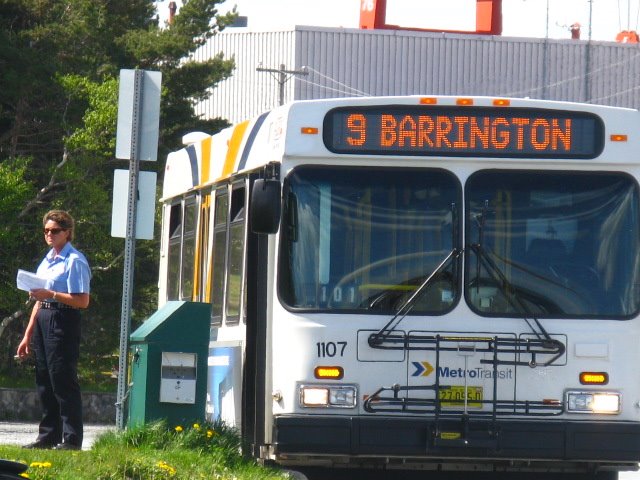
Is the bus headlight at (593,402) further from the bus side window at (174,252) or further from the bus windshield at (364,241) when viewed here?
the bus side window at (174,252)

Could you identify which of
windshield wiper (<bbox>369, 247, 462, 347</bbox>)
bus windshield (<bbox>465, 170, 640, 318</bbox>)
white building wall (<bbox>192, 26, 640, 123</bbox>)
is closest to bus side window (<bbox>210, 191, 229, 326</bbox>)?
windshield wiper (<bbox>369, 247, 462, 347</bbox>)

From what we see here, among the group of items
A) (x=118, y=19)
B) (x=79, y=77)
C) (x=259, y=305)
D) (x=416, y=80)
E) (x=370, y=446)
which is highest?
(x=416, y=80)

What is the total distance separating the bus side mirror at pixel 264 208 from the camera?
977 cm

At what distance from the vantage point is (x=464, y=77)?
74.1m

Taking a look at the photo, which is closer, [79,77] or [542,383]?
[542,383]

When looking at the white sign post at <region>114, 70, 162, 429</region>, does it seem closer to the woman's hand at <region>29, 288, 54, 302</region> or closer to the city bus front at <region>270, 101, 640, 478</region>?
the woman's hand at <region>29, 288, 54, 302</region>

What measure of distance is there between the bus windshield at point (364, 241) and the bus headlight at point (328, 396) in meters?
0.51

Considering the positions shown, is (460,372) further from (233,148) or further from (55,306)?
(55,306)

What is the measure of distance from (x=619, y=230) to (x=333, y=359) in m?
2.05

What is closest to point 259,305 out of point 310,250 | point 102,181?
point 310,250

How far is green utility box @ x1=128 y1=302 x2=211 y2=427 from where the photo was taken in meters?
11.1

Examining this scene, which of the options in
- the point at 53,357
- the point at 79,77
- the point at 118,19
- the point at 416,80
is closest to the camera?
the point at 53,357

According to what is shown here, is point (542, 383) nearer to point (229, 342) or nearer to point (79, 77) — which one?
point (229, 342)

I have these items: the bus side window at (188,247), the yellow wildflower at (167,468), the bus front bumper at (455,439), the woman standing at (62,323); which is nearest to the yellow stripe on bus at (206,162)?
the bus side window at (188,247)
